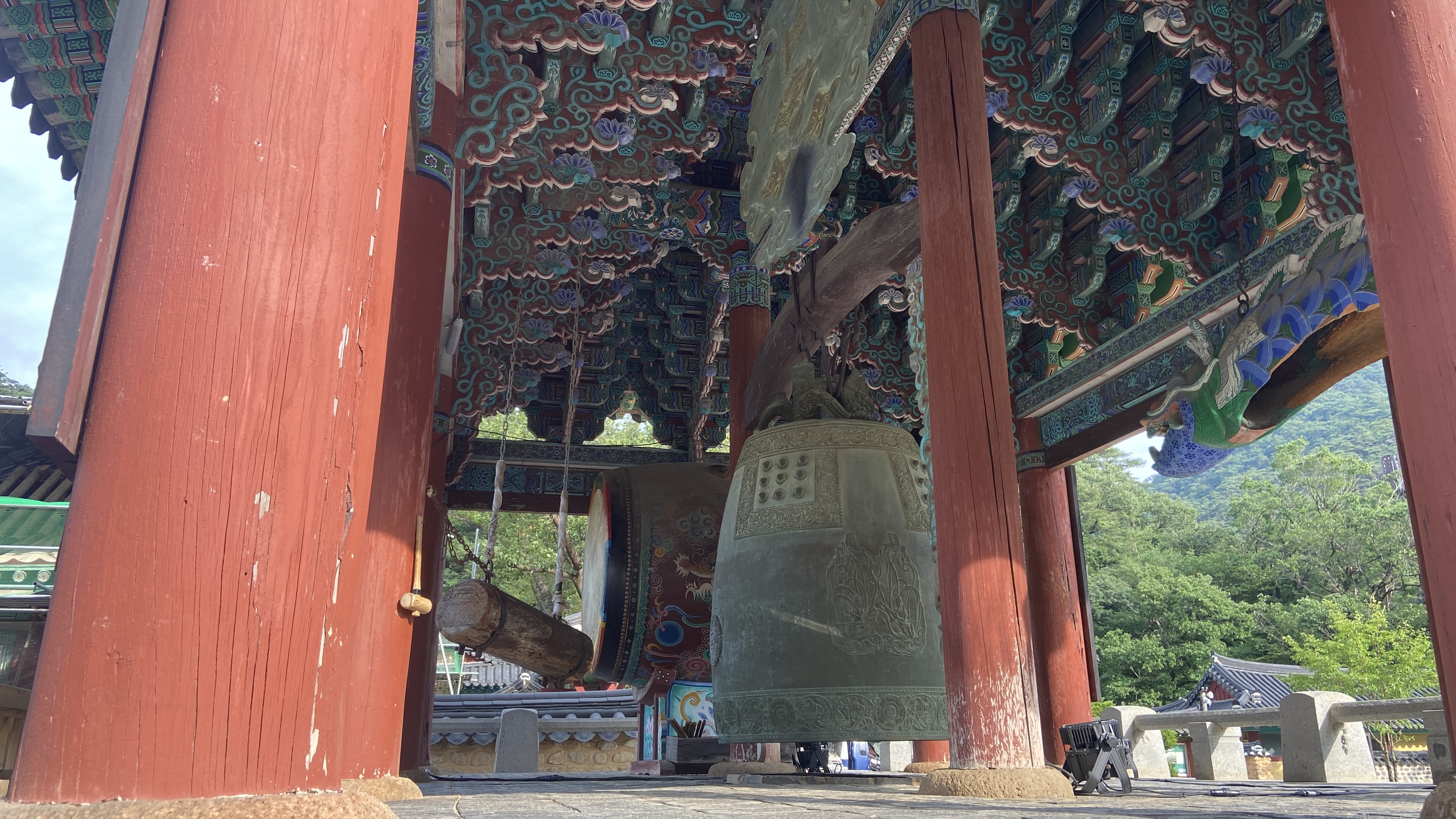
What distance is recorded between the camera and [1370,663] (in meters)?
18.6

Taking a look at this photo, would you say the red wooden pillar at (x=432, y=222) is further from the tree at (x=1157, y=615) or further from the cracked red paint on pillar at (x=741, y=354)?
the tree at (x=1157, y=615)

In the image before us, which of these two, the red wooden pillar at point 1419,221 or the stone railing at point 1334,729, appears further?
the stone railing at point 1334,729

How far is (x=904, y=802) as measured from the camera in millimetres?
2738

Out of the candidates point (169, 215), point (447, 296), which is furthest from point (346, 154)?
point (447, 296)

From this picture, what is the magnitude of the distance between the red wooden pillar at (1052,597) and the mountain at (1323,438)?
56969mm

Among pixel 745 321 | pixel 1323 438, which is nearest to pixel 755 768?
pixel 745 321

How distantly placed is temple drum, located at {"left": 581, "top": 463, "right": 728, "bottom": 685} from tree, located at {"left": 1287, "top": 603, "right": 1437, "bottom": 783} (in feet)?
53.6

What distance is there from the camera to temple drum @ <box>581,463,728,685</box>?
6832 mm

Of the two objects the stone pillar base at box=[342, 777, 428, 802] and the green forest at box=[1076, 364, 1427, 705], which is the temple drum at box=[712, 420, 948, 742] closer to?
the stone pillar base at box=[342, 777, 428, 802]

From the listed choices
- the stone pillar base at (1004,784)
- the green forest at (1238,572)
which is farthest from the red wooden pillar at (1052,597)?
the green forest at (1238,572)

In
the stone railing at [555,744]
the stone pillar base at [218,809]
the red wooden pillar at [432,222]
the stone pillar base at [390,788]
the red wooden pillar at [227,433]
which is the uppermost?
the red wooden pillar at [432,222]

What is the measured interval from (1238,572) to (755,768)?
30.2 meters

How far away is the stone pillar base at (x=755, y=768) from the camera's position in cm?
537

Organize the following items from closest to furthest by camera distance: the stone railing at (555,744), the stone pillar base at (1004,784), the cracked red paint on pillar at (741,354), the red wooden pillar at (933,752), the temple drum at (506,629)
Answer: the stone pillar base at (1004,784), the temple drum at (506,629), the red wooden pillar at (933,752), the cracked red paint on pillar at (741,354), the stone railing at (555,744)
